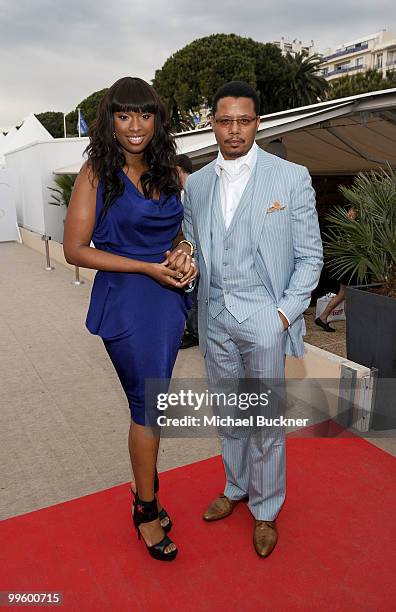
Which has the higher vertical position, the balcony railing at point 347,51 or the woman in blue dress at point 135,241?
the balcony railing at point 347,51

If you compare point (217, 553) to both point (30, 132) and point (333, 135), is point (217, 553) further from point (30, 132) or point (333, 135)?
point (30, 132)

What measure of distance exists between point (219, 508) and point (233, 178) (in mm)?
1485

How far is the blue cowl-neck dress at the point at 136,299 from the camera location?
1944mm

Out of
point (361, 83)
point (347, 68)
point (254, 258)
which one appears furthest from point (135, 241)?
point (347, 68)

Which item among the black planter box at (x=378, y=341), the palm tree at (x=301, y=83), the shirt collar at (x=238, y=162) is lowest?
the black planter box at (x=378, y=341)

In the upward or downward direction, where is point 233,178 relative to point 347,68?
downward

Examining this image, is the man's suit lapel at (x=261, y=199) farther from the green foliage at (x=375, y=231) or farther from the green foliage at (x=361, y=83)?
the green foliage at (x=361, y=83)

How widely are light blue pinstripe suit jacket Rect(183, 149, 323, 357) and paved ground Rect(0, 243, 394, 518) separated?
1381 mm

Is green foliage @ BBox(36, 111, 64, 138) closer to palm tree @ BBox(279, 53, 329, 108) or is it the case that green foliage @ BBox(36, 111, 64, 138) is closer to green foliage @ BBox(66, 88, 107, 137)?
green foliage @ BBox(66, 88, 107, 137)

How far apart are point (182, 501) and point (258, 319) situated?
111 cm

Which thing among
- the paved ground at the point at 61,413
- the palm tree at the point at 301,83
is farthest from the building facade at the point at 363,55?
the paved ground at the point at 61,413

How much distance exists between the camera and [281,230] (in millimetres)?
2021

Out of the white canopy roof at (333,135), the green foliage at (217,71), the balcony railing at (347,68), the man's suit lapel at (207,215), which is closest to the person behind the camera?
the man's suit lapel at (207,215)

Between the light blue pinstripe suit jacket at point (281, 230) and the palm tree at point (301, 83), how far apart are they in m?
38.5
